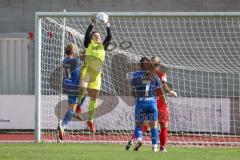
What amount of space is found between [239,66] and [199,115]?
2.72 meters

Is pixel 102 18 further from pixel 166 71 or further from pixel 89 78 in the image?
pixel 166 71

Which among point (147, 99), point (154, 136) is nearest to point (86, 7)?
point (147, 99)

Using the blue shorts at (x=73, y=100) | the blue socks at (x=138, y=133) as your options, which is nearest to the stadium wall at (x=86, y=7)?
the blue shorts at (x=73, y=100)

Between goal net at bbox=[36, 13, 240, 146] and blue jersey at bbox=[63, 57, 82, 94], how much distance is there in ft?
1.97

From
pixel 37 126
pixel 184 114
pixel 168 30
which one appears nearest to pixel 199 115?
pixel 184 114

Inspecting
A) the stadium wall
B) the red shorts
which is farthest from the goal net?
the stadium wall

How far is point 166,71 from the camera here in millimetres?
21266

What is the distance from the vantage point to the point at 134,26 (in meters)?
24.8

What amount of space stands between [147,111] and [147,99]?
21cm

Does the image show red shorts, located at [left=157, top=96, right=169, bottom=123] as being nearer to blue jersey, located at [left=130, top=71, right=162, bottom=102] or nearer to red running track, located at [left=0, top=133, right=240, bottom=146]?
blue jersey, located at [left=130, top=71, right=162, bottom=102]

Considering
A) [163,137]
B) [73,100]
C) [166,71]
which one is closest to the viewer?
[163,137]

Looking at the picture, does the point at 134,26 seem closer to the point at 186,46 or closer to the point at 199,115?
the point at 186,46

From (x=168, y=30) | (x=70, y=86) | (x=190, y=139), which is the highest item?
(x=168, y=30)

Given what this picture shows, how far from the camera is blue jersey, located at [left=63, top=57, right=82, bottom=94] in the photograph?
17.7 metres
